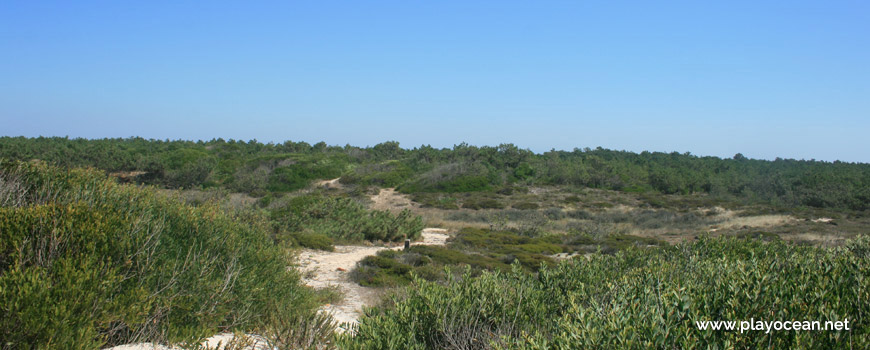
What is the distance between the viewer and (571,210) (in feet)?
94.6

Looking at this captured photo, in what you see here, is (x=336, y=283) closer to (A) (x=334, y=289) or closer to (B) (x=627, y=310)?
(A) (x=334, y=289)

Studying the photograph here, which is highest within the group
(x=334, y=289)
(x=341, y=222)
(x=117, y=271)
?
(x=117, y=271)

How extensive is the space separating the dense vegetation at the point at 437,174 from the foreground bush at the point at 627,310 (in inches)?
995

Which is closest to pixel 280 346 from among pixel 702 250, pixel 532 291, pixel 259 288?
pixel 259 288

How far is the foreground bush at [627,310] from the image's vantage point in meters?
2.75

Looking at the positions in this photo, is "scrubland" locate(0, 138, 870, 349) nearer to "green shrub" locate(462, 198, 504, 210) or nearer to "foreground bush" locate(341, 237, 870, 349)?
"foreground bush" locate(341, 237, 870, 349)

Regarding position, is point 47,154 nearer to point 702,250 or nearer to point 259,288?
point 259,288

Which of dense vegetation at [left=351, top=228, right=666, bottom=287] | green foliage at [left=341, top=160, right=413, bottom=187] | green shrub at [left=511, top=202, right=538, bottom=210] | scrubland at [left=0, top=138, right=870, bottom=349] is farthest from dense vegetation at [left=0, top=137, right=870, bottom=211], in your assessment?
scrubland at [left=0, top=138, right=870, bottom=349]

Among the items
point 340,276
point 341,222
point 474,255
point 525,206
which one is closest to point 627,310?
point 340,276

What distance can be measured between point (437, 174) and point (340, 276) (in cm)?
3001

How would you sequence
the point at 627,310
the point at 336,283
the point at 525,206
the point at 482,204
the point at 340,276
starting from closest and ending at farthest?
the point at 627,310 < the point at 336,283 < the point at 340,276 < the point at 525,206 < the point at 482,204

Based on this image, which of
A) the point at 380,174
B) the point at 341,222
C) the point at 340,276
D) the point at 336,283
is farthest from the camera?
the point at 380,174

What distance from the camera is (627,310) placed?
3082mm

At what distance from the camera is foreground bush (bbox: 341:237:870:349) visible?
2746 millimetres
